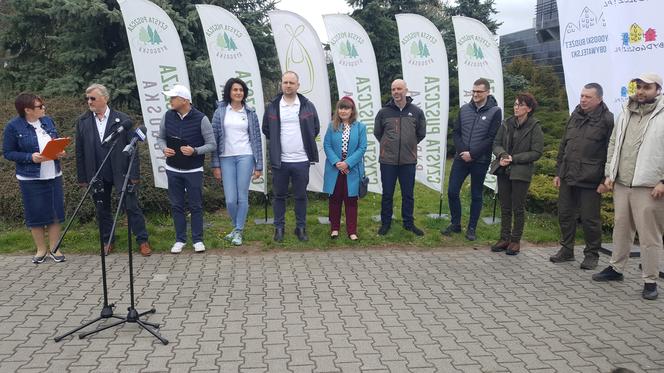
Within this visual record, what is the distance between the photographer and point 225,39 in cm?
741

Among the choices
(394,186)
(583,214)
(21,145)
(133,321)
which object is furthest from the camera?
(394,186)

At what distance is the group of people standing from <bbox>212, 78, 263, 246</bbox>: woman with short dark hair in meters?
0.01

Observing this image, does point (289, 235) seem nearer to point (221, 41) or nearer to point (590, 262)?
point (221, 41)

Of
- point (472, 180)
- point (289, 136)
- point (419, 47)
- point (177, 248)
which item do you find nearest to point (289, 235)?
point (289, 136)

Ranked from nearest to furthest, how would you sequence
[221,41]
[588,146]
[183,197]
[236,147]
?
[588,146]
[183,197]
[236,147]
[221,41]

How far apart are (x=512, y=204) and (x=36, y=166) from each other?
545 cm

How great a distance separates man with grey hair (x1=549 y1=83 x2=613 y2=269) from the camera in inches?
224

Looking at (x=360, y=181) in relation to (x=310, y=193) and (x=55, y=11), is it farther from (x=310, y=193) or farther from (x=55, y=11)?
(x=55, y=11)

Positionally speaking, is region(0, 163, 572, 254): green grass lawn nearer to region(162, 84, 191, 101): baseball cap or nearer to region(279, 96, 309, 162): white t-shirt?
region(279, 96, 309, 162): white t-shirt

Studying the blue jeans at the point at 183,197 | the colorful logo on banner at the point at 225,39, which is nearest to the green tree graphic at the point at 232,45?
the colorful logo on banner at the point at 225,39

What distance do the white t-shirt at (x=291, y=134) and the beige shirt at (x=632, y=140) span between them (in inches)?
139

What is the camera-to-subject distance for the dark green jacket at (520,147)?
6.27 m

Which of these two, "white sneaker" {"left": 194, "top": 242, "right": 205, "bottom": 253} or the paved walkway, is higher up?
"white sneaker" {"left": 194, "top": 242, "right": 205, "bottom": 253}

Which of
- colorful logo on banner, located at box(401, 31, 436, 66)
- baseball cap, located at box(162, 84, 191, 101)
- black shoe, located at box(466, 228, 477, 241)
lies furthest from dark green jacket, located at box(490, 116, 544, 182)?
baseball cap, located at box(162, 84, 191, 101)
